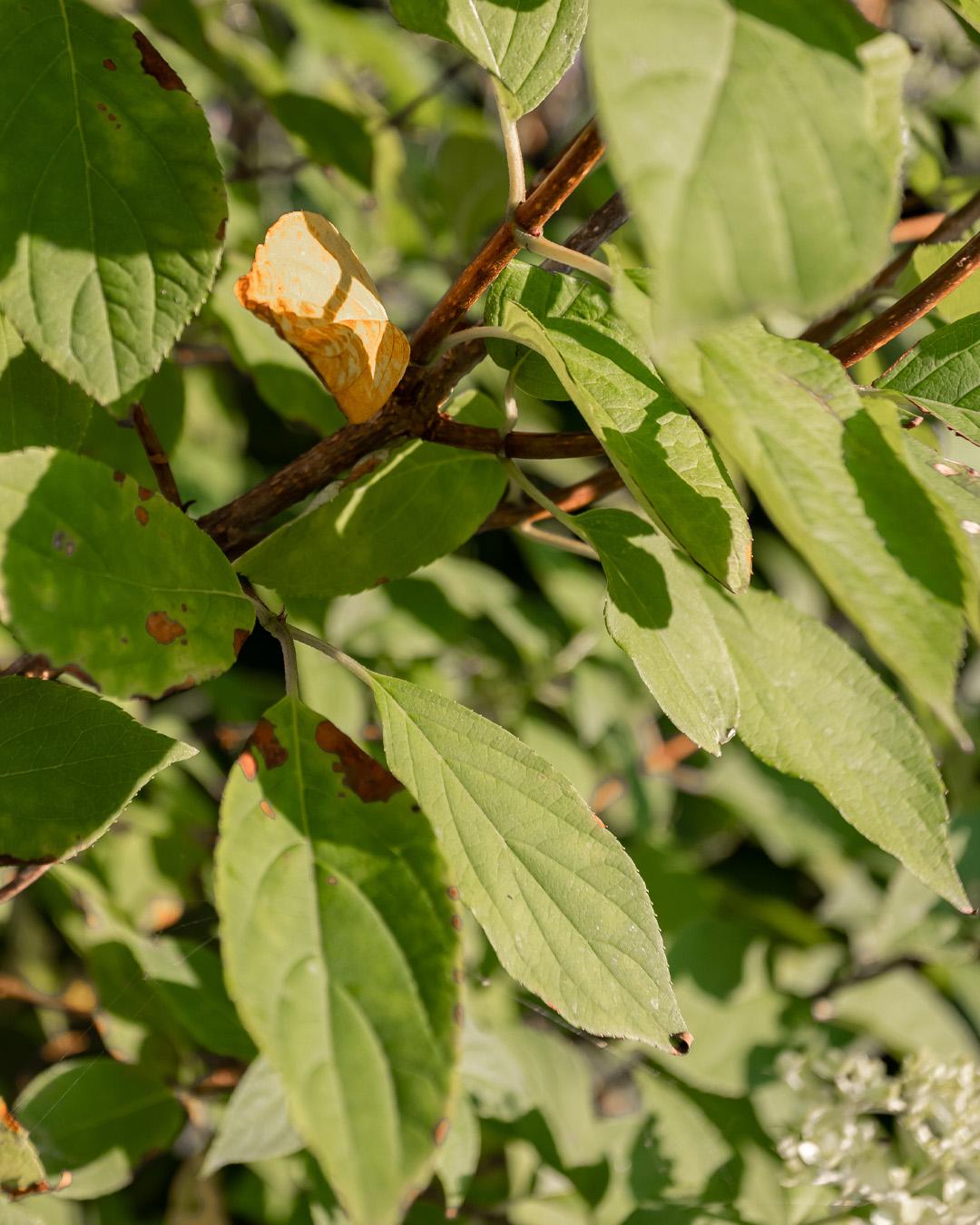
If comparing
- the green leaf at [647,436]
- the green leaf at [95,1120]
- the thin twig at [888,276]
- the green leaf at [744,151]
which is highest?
the green leaf at [744,151]

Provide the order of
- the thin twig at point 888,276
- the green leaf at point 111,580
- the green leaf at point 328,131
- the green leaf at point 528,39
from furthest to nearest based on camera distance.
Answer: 1. the green leaf at point 328,131
2. the thin twig at point 888,276
3. the green leaf at point 528,39
4. the green leaf at point 111,580

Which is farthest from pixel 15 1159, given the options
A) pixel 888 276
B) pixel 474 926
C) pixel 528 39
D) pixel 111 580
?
pixel 888 276

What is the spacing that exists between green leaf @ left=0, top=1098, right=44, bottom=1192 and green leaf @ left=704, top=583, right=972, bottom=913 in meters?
0.55

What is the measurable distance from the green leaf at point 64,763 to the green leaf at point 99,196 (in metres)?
0.21

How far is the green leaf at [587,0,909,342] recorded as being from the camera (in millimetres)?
337

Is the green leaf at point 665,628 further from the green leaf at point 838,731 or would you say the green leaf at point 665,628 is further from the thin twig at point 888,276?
the thin twig at point 888,276

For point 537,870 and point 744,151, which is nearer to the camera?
point 744,151

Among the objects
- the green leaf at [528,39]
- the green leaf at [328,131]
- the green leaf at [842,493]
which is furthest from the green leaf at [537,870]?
the green leaf at [328,131]

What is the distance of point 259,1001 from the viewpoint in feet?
1.43

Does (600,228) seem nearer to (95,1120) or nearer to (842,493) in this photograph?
(842,493)

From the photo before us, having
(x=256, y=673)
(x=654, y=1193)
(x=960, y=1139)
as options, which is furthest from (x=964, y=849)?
(x=256, y=673)

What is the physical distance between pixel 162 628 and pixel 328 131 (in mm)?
1006

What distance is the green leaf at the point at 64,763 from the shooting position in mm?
643

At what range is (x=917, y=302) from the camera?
67 centimetres
